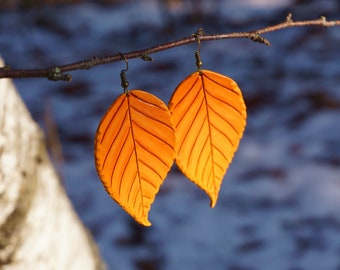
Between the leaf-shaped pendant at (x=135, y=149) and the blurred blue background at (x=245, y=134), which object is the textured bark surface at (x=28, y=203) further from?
the blurred blue background at (x=245, y=134)

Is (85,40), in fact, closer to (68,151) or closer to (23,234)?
(68,151)

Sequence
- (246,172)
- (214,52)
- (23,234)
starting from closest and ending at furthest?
1. (23,234)
2. (246,172)
3. (214,52)

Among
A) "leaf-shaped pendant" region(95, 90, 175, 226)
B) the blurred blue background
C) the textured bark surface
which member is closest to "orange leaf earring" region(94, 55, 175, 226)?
"leaf-shaped pendant" region(95, 90, 175, 226)

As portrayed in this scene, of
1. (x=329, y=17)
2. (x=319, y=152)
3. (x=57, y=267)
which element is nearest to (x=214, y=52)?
(x=329, y=17)

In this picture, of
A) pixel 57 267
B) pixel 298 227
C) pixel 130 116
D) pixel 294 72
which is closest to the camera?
pixel 130 116

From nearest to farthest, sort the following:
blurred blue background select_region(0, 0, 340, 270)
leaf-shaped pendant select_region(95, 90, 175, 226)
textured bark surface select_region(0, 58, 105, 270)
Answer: leaf-shaped pendant select_region(95, 90, 175, 226)
textured bark surface select_region(0, 58, 105, 270)
blurred blue background select_region(0, 0, 340, 270)

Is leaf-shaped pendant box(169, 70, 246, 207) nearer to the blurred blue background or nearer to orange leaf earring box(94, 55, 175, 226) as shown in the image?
orange leaf earring box(94, 55, 175, 226)

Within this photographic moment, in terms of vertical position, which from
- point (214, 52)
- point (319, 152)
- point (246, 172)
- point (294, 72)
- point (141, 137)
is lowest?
point (141, 137)
